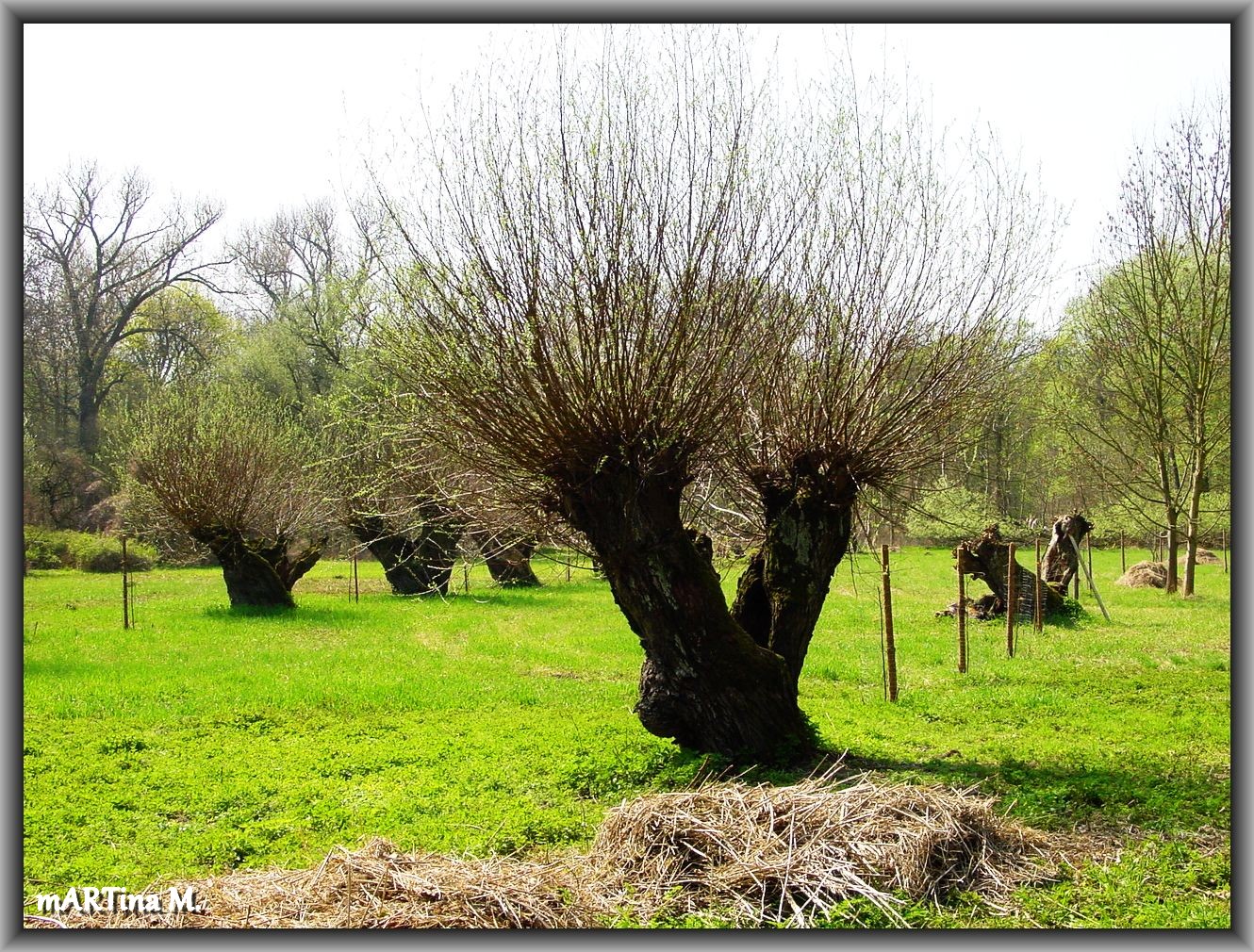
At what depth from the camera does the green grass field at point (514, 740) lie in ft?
19.0

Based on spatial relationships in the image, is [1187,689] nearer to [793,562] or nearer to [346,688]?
[793,562]

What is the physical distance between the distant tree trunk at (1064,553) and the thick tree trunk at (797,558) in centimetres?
1123

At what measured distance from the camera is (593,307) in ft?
20.4

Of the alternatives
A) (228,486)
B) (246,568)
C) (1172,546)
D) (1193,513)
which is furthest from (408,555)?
(1193,513)

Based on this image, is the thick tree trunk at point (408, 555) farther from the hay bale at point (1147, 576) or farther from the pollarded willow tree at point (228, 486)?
the hay bale at point (1147, 576)

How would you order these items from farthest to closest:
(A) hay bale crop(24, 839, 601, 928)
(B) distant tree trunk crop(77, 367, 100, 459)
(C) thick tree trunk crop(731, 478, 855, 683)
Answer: (B) distant tree trunk crop(77, 367, 100, 459) → (C) thick tree trunk crop(731, 478, 855, 683) → (A) hay bale crop(24, 839, 601, 928)

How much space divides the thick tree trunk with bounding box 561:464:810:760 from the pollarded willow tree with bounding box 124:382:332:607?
13.3m

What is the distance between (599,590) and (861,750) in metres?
16.7

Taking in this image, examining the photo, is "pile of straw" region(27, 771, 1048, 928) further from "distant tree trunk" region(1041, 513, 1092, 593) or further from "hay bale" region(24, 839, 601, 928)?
"distant tree trunk" region(1041, 513, 1092, 593)

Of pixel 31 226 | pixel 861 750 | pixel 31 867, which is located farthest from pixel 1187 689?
pixel 31 226

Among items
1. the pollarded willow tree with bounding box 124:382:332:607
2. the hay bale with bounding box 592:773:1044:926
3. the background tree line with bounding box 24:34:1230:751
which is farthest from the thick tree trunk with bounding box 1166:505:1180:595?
the pollarded willow tree with bounding box 124:382:332:607

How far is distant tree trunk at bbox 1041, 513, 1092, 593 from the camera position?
57.0ft

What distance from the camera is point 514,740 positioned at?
8602 mm

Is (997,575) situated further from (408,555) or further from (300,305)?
(300,305)
